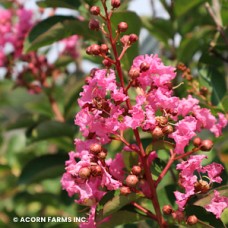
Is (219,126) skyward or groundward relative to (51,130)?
A: skyward

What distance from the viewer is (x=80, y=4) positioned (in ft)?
5.16

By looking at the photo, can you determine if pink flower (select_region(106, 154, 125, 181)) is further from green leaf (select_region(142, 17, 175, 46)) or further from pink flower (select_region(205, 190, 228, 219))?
green leaf (select_region(142, 17, 175, 46))

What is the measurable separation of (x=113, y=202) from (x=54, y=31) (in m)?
0.74

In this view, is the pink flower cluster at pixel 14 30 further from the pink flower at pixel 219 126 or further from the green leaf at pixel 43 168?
the pink flower at pixel 219 126

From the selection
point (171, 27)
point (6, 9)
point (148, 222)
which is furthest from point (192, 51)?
point (6, 9)

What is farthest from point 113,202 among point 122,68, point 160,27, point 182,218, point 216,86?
point 160,27

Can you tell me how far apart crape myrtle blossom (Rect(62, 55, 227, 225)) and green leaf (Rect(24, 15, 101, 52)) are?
55cm

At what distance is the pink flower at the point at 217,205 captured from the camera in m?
0.98

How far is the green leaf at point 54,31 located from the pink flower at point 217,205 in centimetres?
78

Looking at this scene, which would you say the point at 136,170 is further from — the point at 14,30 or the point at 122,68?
the point at 14,30

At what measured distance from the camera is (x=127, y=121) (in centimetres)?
96

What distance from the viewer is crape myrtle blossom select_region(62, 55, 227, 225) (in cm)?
98

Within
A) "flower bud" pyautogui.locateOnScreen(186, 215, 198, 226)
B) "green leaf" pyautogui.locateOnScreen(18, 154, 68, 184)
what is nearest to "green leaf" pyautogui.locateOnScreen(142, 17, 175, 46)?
"green leaf" pyautogui.locateOnScreen(18, 154, 68, 184)

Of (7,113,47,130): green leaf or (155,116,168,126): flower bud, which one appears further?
(7,113,47,130): green leaf
